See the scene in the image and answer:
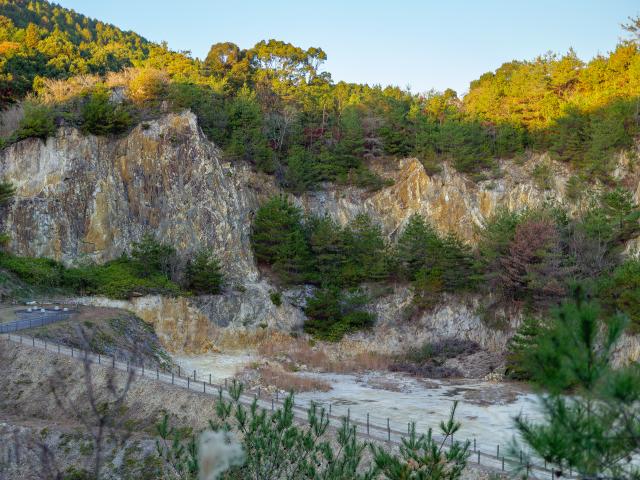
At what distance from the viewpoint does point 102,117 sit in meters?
44.4

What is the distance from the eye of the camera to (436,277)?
42875 mm

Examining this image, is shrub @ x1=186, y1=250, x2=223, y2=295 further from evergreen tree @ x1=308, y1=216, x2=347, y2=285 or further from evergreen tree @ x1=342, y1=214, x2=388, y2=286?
evergreen tree @ x1=342, y1=214, x2=388, y2=286

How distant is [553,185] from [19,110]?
42.1 meters

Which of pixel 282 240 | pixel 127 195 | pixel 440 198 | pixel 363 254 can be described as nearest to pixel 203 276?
pixel 282 240

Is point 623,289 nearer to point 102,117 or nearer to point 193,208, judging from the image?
point 193,208

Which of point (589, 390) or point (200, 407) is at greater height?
point (589, 390)

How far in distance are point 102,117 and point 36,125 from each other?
446cm

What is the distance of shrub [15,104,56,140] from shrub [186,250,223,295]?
13825 millimetres

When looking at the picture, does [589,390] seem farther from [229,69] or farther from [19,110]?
[229,69]

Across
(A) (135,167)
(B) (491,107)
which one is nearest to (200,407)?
(A) (135,167)

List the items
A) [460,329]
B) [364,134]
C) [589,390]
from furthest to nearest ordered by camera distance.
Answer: [364,134] → [460,329] → [589,390]

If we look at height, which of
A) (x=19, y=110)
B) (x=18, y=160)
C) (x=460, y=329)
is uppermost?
(x=19, y=110)

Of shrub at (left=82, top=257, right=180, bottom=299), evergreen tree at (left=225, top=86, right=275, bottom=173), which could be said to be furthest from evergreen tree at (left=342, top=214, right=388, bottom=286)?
shrub at (left=82, top=257, right=180, bottom=299)

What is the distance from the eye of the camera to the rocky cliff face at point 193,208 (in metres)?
40.9
